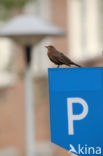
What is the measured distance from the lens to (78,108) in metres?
3.35

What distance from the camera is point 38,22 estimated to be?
9.01 meters

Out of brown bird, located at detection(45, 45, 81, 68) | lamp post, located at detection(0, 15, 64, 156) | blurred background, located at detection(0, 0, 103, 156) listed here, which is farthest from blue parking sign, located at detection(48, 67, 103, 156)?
blurred background, located at detection(0, 0, 103, 156)

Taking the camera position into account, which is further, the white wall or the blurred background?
the blurred background

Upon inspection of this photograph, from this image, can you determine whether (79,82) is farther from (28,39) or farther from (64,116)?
(28,39)

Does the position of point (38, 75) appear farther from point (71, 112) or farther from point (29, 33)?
point (71, 112)

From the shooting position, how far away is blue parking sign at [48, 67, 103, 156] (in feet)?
10.9

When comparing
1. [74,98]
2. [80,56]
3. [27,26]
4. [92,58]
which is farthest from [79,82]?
[80,56]

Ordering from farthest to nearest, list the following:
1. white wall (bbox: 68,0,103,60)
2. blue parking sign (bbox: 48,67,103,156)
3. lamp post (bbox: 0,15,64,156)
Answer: white wall (bbox: 68,0,103,60), lamp post (bbox: 0,15,64,156), blue parking sign (bbox: 48,67,103,156)

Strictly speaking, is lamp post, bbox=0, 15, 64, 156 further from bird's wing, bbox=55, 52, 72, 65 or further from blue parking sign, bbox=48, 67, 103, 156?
blue parking sign, bbox=48, 67, 103, 156

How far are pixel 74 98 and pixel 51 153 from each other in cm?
1187

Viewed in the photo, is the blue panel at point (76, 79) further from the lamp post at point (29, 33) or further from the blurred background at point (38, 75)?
the blurred background at point (38, 75)

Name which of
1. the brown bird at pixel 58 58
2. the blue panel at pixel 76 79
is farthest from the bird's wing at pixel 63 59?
the blue panel at pixel 76 79

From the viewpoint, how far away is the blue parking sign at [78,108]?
333cm

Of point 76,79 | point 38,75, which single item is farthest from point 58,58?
point 38,75
